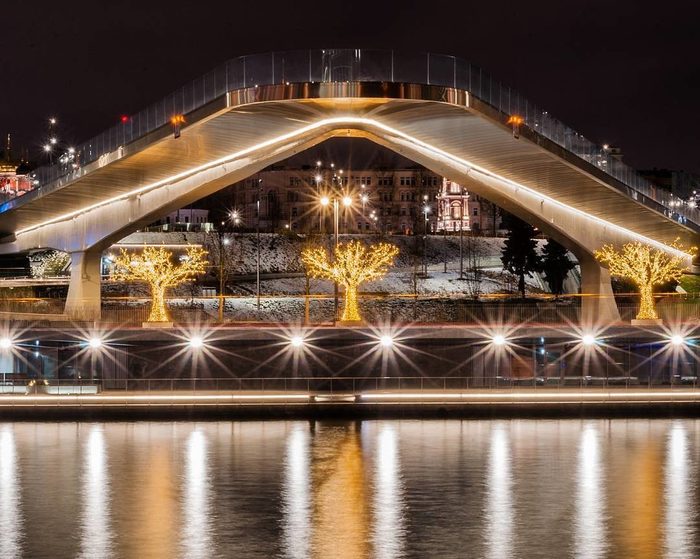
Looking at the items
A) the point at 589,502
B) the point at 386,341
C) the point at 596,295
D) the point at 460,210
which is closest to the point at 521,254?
the point at 596,295

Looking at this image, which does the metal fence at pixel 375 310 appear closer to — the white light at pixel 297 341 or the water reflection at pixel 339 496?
the white light at pixel 297 341

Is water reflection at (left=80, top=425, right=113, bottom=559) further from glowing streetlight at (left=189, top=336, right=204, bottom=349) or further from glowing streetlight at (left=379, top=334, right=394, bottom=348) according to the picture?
glowing streetlight at (left=379, top=334, right=394, bottom=348)

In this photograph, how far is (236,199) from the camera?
531 ft

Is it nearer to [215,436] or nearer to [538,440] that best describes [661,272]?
[538,440]

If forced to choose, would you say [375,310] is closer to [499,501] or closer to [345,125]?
[345,125]

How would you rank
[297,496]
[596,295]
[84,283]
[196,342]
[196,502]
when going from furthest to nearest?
[84,283] < [596,295] < [196,342] < [297,496] < [196,502]

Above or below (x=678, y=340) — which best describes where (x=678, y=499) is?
below

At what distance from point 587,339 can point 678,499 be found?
64.0ft

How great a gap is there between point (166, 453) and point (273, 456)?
292 cm

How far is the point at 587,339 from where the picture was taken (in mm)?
51719

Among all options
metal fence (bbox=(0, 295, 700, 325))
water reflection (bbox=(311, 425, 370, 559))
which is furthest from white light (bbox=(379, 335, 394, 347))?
water reflection (bbox=(311, 425, 370, 559))

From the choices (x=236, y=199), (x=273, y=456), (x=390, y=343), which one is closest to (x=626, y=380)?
(x=390, y=343)

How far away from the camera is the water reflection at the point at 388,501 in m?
27.3

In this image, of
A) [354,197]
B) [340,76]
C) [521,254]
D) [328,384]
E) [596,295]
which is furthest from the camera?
[354,197]
